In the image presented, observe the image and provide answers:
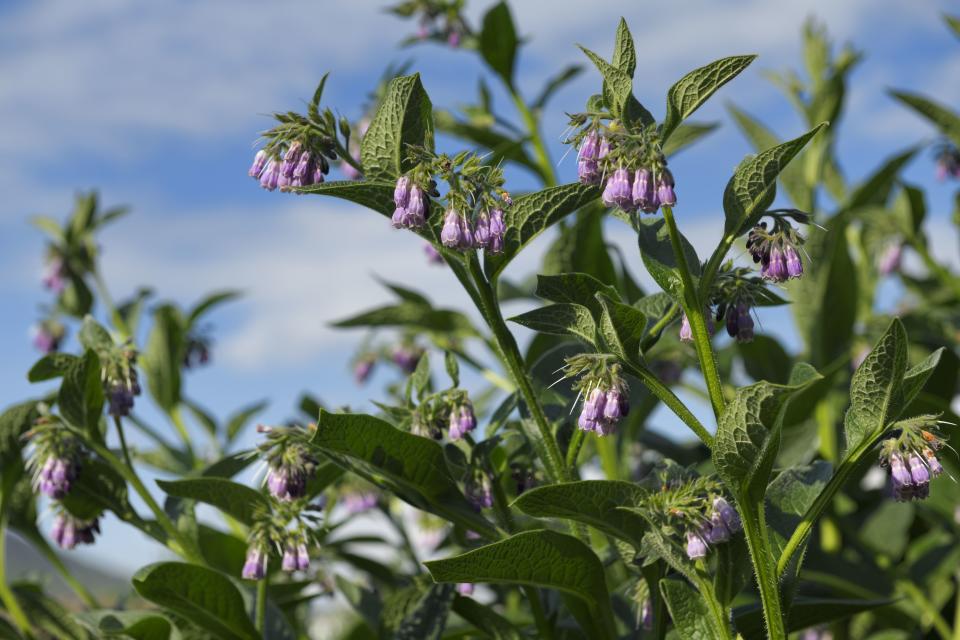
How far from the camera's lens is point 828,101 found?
4.46 m

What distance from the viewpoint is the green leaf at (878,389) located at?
5.51 feet

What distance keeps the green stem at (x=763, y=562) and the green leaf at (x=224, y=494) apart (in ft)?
3.53

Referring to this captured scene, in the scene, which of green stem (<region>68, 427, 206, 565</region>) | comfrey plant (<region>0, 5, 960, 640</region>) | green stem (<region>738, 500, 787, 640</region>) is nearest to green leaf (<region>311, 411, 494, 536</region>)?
comfrey plant (<region>0, 5, 960, 640</region>)

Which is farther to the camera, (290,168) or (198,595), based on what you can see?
(198,595)

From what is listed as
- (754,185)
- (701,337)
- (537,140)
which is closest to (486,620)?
(701,337)

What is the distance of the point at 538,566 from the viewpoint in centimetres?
194

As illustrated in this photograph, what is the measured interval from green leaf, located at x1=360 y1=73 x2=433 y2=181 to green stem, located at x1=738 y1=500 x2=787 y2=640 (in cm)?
81

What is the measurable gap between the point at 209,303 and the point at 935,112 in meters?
2.73

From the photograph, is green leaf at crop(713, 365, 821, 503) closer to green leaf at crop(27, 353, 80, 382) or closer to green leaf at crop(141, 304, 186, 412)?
green leaf at crop(27, 353, 80, 382)

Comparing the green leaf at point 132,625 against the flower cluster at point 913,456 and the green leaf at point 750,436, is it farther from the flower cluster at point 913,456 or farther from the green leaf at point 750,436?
the flower cluster at point 913,456

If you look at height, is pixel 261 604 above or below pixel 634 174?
below

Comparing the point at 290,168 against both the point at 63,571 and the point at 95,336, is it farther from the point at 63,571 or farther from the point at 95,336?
the point at 63,571

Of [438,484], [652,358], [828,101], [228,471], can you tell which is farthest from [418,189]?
[828,101]

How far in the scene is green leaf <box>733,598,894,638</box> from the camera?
6.84 feet
